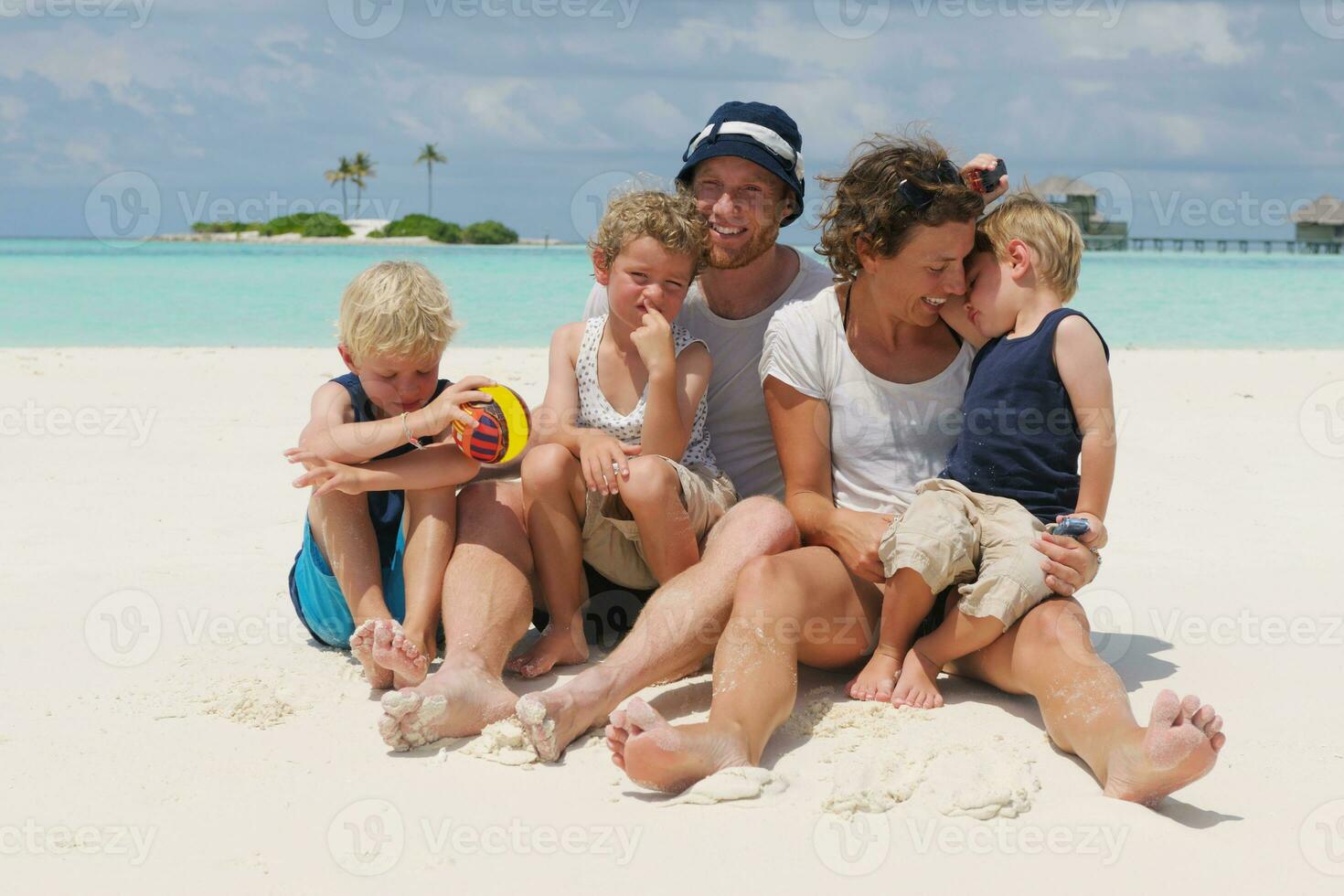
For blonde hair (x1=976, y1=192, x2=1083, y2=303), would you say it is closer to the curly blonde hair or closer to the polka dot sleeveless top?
the curly blonde hair

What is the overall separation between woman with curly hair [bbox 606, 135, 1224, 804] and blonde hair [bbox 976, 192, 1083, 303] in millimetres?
81

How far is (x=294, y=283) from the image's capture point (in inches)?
1129

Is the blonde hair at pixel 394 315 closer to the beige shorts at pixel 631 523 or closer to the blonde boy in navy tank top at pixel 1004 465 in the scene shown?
the beige shorts at pixel 631 523

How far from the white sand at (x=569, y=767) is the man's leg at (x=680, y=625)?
130 mm

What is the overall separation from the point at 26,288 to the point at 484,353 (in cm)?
1711

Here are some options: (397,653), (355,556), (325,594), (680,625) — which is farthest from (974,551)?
(325,594)

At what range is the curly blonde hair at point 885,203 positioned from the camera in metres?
3.29

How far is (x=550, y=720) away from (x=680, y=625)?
1.58ft

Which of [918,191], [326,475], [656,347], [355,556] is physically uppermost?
[918,191]

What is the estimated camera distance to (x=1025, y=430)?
3.25 metres

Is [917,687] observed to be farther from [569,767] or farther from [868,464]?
[569,767]

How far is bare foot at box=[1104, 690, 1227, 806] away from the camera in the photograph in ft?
7.93

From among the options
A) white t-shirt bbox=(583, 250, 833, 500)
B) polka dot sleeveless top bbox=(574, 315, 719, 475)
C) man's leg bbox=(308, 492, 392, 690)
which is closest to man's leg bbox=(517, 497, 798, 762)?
polka dot sleeveless top bbox=(574, 315, 719, 475)

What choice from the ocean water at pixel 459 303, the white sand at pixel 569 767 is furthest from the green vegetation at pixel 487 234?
the white sand at pixel 569 767
